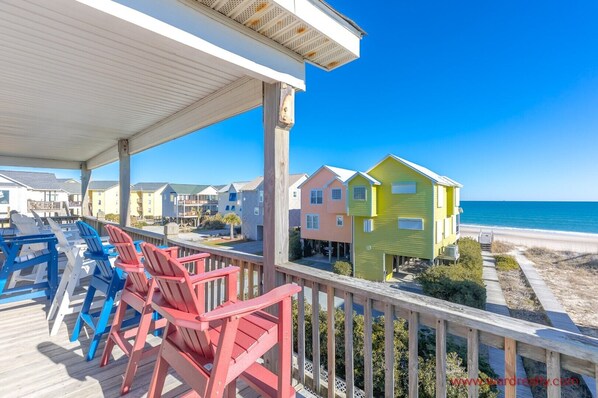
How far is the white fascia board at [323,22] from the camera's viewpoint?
1.71 m

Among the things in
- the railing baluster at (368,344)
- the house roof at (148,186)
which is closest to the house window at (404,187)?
the railing baluster at (368,344)

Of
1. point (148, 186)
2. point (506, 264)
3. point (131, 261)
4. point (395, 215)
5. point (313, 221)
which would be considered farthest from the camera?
point (148, 186)

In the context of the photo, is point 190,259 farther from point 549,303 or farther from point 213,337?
point 549,303

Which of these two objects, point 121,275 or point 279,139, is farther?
point 121,275

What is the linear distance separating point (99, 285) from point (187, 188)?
32063 mm

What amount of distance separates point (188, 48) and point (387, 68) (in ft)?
38.8

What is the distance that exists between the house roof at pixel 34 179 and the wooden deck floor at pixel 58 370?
2422 centimetres

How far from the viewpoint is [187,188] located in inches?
1266

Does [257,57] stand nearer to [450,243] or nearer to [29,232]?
[29,232]

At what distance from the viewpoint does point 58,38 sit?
1.94m

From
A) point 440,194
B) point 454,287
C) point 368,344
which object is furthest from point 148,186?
point 368,344

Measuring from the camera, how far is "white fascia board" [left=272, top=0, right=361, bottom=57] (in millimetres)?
1709

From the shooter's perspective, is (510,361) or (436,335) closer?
(510,361)

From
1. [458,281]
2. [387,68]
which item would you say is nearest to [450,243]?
[458,281]
